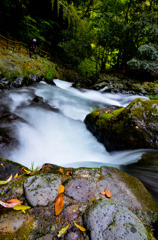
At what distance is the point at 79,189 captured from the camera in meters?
1.64

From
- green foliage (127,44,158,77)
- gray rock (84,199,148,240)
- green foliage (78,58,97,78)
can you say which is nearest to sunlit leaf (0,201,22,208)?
gray rock (84,199,148,240)

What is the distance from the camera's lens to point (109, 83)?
40.9 ft


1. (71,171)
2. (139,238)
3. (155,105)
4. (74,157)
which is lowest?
(74,157)

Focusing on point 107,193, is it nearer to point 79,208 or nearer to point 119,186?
point 119,186

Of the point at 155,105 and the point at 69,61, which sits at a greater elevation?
the point at 69,61

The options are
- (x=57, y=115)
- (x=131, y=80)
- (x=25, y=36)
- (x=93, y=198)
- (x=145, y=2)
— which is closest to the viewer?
(x=93, y=198)

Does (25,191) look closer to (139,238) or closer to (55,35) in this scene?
(139,238)

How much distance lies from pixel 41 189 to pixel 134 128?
9.21 ft

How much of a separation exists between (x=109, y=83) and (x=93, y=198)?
40.0 feet

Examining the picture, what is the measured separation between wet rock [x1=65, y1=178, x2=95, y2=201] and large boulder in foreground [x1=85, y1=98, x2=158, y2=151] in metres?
2.15

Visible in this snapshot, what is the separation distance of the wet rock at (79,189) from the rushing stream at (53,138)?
1.17m

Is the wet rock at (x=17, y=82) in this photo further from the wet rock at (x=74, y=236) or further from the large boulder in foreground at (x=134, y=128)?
the wet rock at (x=74, y=236)

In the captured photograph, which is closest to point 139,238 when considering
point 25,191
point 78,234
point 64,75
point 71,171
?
point 78,234

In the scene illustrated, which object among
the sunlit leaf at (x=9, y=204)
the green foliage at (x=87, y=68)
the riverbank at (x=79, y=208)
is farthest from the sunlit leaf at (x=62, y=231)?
the green foliage at (x=87, y=68)
